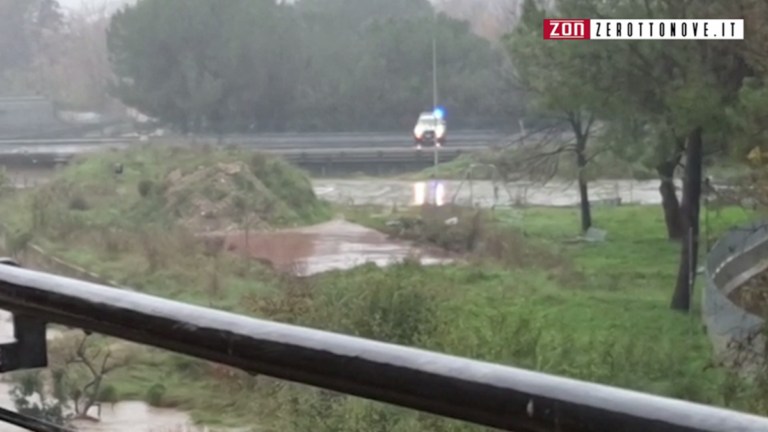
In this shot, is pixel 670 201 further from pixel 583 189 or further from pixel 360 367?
pixel 360 367

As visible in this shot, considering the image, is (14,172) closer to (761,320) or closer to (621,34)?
(621,34)

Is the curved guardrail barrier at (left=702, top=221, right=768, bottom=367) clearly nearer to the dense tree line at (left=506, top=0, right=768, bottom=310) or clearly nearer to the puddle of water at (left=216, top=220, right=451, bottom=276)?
A: the dense tree line at (left=506, top=0, right=768, bottom=310)

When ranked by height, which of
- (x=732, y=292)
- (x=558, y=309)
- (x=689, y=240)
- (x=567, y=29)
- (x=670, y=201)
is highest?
(x=567, y=29)

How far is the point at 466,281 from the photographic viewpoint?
31.9 ft

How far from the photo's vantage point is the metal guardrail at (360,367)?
0.57 m

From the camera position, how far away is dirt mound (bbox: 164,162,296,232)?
10.5 metres

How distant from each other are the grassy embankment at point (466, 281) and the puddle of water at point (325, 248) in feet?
0.59

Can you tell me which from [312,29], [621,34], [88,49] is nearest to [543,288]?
[621,34]

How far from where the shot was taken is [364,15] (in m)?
10.6

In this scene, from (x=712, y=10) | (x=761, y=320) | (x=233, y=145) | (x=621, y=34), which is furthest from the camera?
(x=233, y=145)

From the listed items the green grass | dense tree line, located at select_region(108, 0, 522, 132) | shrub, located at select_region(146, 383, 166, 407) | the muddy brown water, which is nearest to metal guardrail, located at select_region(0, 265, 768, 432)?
shrub, located at select_region(146, 383, 166, 407)

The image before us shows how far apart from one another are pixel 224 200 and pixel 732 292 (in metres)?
4.73

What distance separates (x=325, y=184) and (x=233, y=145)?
3.33 ft

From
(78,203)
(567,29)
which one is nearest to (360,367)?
(567,29)
